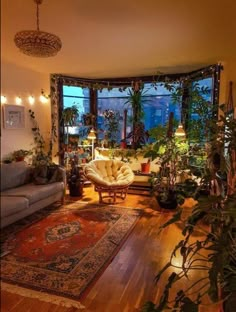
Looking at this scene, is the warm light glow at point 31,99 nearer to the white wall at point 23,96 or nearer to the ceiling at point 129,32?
the white wall at point 23,96

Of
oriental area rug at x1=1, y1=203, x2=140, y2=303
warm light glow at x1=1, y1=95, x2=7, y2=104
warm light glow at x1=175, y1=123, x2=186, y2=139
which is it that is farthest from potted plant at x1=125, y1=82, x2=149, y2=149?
warm light glow at x1=1, y1=95, x2=7, y2=104

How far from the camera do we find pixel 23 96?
1.85 ft

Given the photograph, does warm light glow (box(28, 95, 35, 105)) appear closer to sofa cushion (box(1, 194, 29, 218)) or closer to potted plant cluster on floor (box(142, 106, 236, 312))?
sofa cushion (box(1, 194, 29, 218))

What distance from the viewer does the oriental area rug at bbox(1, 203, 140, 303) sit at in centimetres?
153

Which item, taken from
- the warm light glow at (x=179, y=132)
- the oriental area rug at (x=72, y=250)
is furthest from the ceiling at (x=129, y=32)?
the warm light glow at (x=179, y=132)

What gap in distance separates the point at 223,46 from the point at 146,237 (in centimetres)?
225

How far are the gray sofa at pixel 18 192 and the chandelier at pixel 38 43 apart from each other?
1.18 feet

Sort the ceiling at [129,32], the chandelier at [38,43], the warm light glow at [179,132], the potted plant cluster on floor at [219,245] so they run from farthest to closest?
the warm light glow at [179,132]
the ceiling at [129,32]
the potted plant cluster on floor at [219,245]
the chandelier at [38,43]

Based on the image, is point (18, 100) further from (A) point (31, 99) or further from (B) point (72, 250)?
(B) point (72, 250)

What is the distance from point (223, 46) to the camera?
2.50 meters

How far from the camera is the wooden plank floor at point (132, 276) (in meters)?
1.54

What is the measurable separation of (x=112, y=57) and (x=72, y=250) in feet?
5.69

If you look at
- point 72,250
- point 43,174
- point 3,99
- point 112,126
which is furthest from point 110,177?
point 3,99

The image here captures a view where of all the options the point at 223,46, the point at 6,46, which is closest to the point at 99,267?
the point at 6,46
